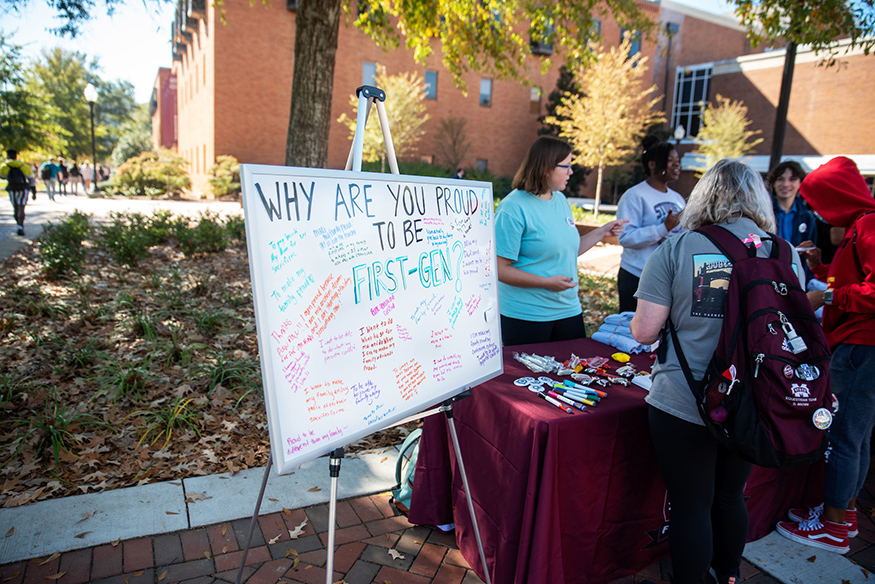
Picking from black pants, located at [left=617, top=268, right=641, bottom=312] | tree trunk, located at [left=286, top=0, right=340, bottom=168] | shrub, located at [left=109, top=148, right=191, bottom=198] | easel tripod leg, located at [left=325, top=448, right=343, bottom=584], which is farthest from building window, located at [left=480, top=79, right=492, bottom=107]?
easel tripod leg, located at [left=325, top=448, right=343, bottom=584]

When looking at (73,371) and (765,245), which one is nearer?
(765,245)

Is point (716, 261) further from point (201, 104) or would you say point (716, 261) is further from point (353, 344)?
point (201, 104)

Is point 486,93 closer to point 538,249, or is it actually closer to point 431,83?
point 431,83

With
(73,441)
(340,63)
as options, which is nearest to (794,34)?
(73,441)

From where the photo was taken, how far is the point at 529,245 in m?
3.11

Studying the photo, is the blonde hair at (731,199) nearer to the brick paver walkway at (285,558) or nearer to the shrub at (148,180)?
the brick paver walkway at (285,558)

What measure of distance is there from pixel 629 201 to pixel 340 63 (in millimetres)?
26897

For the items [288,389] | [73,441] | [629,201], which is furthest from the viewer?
[629,201]

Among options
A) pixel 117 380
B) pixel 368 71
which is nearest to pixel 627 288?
pixel 117 380

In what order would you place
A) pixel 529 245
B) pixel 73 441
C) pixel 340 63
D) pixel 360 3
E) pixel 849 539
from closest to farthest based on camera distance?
pixel 849 539 → pixel 529 245 → pixel 73 441 → pixel 360 3 → pixel 340 63

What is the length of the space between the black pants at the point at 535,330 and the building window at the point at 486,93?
101 ft

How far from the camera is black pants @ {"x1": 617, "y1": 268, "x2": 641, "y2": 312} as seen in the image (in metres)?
4.02

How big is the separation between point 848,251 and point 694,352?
1464 mm

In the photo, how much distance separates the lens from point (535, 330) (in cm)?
327
